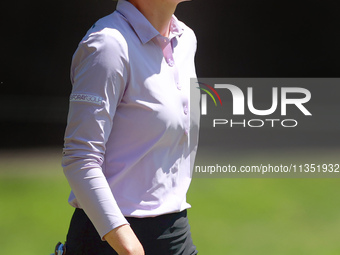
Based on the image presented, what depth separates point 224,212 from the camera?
16.6ft

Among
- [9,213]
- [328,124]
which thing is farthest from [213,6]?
[9,213]

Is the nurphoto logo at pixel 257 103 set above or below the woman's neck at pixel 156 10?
below

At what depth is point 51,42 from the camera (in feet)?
26.8

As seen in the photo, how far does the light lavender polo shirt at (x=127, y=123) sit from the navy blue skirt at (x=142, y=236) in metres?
0.03

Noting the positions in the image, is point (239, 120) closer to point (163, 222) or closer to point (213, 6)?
point (213, 6)

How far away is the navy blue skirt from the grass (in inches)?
103

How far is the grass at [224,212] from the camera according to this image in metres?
4.28

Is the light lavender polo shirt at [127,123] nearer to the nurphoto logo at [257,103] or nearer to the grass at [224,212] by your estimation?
the grass at [224,212]

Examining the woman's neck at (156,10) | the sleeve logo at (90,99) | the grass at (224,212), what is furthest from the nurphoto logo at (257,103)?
the sleeve logo at (90,99)

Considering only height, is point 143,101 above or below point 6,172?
above

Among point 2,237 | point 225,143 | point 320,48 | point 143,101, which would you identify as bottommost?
point 2,237

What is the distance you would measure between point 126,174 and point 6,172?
4.83 m

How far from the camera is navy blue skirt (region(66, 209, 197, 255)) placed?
56.9 inches

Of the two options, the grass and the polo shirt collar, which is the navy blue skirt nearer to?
the polo shirt collar
